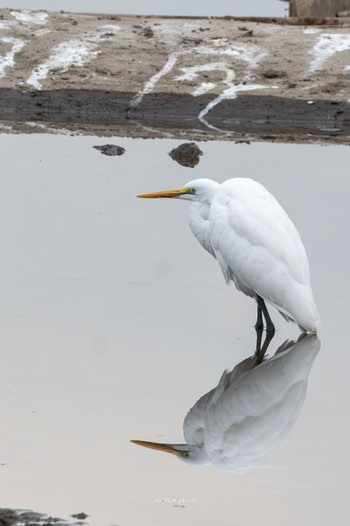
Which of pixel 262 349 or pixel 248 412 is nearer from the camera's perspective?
pixel 248 412

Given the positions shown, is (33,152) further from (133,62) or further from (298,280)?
(298,280)

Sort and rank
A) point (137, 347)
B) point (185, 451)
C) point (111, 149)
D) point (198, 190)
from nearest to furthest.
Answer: point (185, 451) → point (137, 347) → point (198, 190) → point (111, 149)

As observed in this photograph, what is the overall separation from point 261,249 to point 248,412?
6.24 ft

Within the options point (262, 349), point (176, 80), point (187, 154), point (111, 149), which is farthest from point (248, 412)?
point (176, 80)

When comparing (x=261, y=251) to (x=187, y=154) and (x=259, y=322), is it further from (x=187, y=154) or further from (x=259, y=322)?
(x=187, y=154)

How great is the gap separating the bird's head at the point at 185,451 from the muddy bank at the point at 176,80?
1077cm

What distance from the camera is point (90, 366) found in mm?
8141

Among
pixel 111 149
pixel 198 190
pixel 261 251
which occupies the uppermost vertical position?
pixel 111 149

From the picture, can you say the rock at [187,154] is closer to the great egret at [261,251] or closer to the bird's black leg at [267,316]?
the great egret at [261,251]

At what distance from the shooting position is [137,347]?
337 inches

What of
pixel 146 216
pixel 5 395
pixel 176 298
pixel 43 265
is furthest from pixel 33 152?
pixel 5 395

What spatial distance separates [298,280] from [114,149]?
746 centimetres

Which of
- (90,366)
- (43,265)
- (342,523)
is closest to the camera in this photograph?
(342,523)

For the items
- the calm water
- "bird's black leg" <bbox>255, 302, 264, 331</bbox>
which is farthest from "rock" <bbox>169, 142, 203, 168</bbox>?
"bird's black leg" <bbox>255, 302, 264, 331</bbox>
